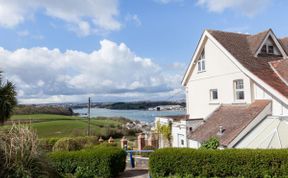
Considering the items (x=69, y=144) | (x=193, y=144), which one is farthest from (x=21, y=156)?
(x=193, y=144)

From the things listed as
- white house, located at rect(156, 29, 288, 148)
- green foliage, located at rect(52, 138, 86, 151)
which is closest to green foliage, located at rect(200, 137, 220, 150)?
white house, located at rect(156, 29, 288, 148)

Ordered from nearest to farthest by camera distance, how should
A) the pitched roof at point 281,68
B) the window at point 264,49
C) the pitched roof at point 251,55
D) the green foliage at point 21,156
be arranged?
the green foliage at point 21,156 < the pitched roof at point 251,55 < the pitched roof at point 281,68 < the window at point 264,49

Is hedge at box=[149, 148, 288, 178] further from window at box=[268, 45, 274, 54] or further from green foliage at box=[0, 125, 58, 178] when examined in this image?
window at box=[268, 45, 274, 54]

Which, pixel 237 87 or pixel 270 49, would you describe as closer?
pixel 237 87

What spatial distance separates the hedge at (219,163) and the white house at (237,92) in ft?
9.53

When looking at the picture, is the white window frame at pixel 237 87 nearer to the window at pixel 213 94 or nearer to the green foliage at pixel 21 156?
the window at pixel 213 94

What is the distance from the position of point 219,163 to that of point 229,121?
602 cm

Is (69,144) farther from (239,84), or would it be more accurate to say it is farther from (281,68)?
(281,68)

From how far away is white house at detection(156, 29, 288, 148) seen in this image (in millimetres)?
19062

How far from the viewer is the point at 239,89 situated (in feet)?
76.9

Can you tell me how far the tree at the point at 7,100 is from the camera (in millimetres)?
18859

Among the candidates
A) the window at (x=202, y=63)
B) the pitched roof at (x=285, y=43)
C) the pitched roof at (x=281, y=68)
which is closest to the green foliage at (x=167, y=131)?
the window at (x=202, y=63)

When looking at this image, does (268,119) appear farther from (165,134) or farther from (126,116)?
(126,116)

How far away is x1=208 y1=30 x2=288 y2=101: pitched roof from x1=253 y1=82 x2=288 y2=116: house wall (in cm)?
80
